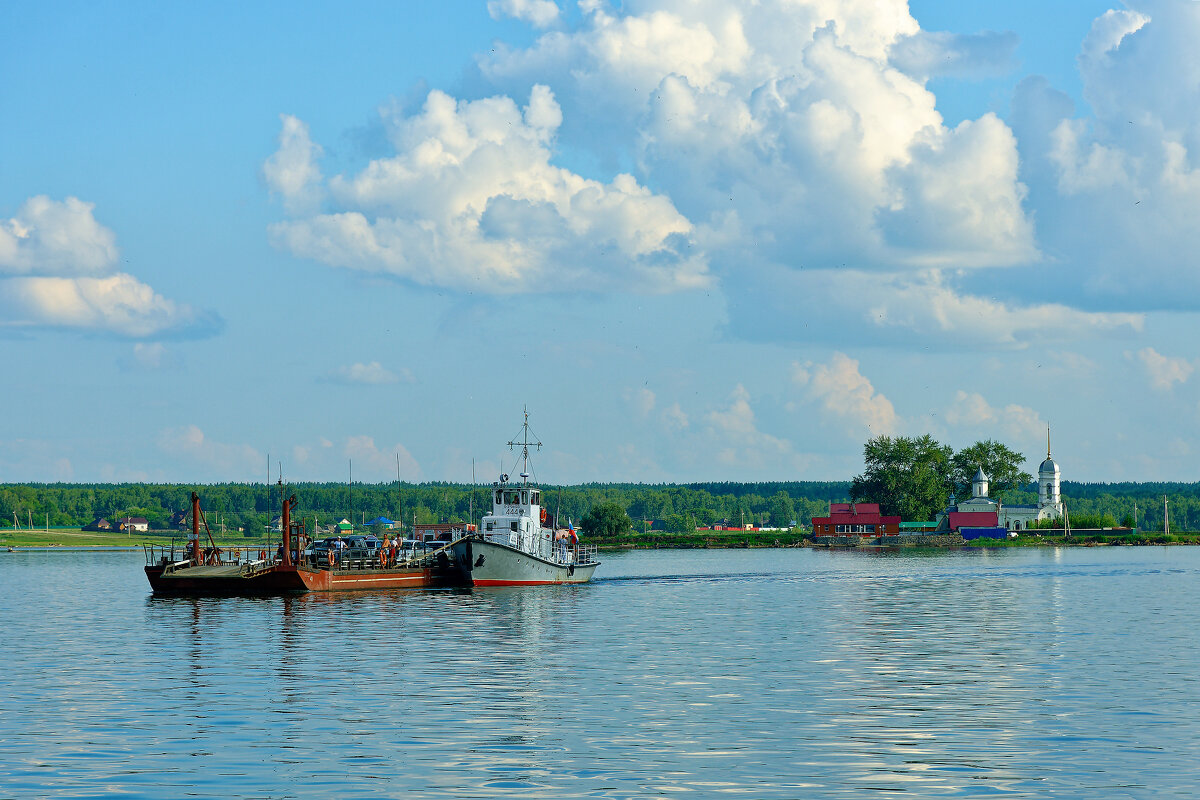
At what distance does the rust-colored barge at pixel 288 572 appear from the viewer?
8644 centimetres

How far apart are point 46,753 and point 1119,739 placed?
81.8 feet

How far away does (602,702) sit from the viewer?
37625 millimetres

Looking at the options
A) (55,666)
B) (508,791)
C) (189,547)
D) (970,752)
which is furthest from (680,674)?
(189,547)

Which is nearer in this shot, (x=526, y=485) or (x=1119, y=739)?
(x=1119, y=739)

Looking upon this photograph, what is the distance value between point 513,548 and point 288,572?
15642 mm

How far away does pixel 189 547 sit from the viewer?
3893 inches

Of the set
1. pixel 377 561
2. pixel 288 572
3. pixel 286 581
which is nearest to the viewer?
pixel 288 572

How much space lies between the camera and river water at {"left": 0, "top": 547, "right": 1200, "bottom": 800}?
26844mm

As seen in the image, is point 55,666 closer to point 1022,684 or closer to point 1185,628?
point 1022,684

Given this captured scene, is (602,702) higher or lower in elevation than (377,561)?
lower

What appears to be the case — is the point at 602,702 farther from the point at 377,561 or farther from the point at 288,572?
the point at 377,561

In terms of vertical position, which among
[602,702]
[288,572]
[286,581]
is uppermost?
[288,572]

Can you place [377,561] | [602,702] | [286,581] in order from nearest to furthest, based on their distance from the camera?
[602,702] → [286,581] → [377,561]

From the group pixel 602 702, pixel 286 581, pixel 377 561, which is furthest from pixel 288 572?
pixel 602 702
